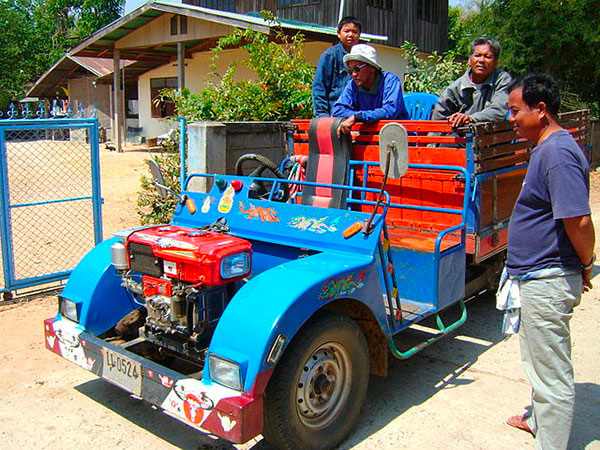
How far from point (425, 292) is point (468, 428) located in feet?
3.18

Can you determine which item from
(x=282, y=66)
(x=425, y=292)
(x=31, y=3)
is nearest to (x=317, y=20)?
(x=282, y=66)

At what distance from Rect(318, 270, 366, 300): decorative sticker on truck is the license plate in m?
1.12

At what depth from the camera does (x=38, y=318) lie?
545 cm

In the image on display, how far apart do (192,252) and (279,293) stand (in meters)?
0.55

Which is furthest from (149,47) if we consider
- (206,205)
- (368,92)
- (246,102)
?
(206,205)

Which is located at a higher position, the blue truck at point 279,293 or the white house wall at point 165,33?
the white house wall at point 165,33

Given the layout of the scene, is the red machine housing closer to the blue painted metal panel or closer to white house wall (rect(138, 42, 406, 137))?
the blue painted metal panel

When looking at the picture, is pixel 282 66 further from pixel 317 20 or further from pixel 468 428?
pixel 317 20

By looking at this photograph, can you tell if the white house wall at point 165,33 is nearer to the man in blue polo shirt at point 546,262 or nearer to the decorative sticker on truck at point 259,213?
the decorative sticker on truck at point 259,213

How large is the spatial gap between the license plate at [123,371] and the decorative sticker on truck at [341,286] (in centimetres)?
112

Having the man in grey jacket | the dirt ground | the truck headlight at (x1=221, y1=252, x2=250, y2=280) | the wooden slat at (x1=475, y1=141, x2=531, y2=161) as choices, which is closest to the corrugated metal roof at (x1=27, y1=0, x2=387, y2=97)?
the man in grey jacket

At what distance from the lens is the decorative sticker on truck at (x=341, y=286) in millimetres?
3219

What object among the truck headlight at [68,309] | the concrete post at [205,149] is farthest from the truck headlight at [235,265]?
the concrete post at [205,149]

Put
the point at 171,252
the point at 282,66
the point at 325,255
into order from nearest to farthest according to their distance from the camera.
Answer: the point at 171,252, the point at 325,255, the point at 282,66
